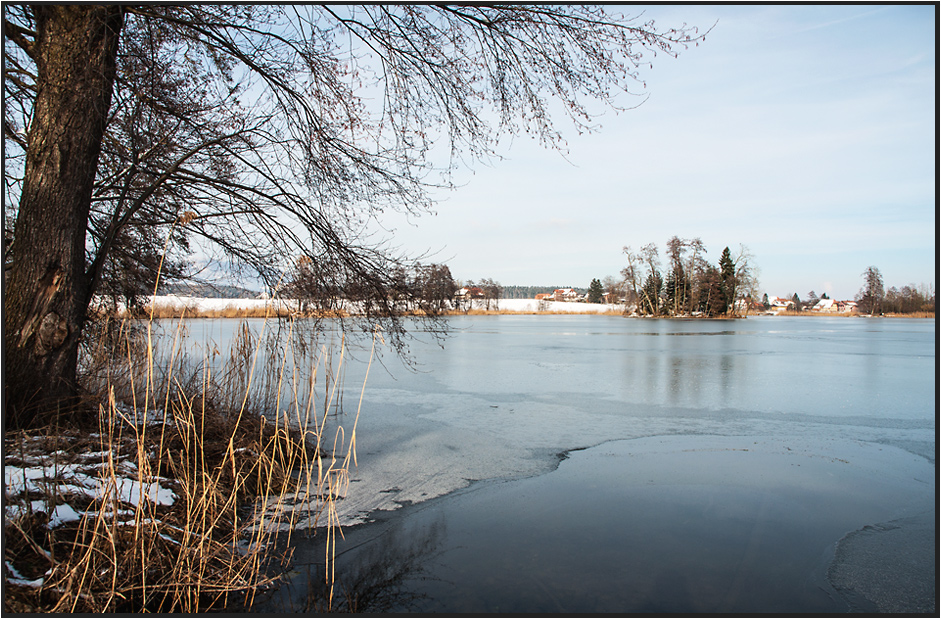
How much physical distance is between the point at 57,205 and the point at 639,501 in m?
4.32

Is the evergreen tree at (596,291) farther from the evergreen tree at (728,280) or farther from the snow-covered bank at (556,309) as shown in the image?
A: the evergreen tree at (728,280)

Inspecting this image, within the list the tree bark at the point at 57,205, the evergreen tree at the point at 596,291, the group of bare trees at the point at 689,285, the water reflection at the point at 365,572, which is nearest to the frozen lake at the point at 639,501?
the water reflection at the point at 365,572

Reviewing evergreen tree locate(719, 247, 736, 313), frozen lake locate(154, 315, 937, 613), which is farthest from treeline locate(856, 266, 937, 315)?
evergreen tree locate(719, 247, 736, 313)

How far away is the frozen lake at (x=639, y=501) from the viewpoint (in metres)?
2.61

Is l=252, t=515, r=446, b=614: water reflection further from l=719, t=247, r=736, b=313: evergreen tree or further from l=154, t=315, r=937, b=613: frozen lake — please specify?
l=719, t=247, r=736, b=313: evergreen tree

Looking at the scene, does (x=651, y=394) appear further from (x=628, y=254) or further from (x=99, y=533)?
(x=628, y=254)

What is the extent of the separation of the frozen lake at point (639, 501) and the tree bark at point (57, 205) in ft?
7.05

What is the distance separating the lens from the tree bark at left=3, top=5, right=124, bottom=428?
A: 11.7 ft

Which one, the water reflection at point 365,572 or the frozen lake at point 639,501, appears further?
the frozen lake at point 639,501

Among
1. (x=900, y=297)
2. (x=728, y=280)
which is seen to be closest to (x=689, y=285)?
(x=728, y=280)

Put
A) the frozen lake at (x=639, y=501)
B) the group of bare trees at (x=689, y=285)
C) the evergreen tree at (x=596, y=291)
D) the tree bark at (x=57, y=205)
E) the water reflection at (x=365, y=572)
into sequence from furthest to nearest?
1. the evergreen tree at (x=596, y=291)
2. the group of bare trees at (x=689, y=285)
3. the tree bark at (x=57, y=205)
4. the frozen lake at (x=639, y=501)
5. the water reflection at (x=365, y=572)

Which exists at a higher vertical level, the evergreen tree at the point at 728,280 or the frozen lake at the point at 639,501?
the evergreen tree at the point at 728,280

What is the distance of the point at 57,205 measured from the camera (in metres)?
3.69

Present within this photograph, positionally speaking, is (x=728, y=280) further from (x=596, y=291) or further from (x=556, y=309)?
(x=596, y=291)
